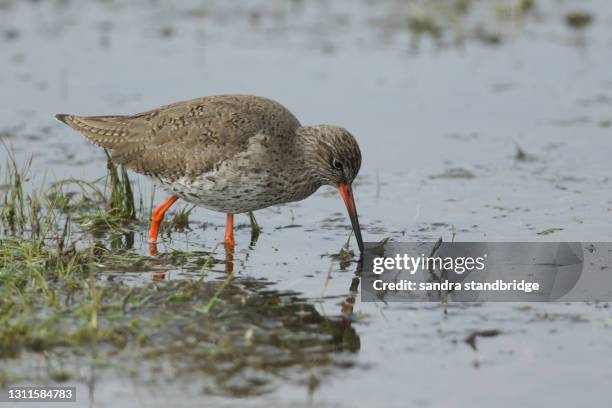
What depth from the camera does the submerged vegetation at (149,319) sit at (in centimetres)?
664

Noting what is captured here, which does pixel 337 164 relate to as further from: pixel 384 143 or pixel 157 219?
pixel 384 143

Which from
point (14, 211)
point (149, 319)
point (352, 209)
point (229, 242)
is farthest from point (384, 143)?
point (149, 319)

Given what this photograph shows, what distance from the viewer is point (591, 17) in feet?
57.1

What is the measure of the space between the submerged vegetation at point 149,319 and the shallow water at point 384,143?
0.29ft

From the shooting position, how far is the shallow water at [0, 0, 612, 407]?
6.68 m

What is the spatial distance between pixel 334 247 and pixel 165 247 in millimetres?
1514

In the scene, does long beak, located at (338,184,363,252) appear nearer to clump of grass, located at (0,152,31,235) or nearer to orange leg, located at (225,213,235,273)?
orange leg, located at (225,213,235,273)

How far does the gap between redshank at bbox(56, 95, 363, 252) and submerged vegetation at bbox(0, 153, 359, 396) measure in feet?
2.03

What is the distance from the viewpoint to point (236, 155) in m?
9.04

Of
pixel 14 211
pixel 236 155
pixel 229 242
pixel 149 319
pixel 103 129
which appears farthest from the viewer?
pixel 103 129

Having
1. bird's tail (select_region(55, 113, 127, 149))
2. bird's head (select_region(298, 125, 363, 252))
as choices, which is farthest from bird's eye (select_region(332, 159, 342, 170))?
bird's tail (select_region(55, 113, 127, 149))

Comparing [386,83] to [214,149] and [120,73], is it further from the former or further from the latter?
[214,149]

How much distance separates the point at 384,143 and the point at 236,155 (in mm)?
3986

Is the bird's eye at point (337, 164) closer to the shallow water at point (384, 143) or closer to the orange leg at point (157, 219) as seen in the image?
the shallow water at point (384, 143)
